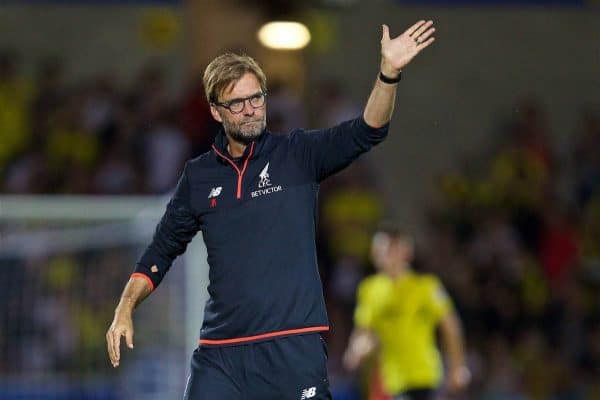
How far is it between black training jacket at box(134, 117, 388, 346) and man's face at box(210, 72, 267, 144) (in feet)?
0.26

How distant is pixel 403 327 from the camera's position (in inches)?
435

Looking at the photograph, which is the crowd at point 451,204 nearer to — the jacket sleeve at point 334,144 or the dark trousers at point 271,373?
the jacket sleeve at point 334,144

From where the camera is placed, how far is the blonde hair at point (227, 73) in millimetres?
6047

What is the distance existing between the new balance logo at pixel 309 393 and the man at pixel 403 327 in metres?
5.00

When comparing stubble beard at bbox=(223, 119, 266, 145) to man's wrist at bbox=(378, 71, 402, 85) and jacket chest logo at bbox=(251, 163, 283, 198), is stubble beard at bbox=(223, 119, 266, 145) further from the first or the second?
man's wrist at bbox=(378, 71, 402, 85)

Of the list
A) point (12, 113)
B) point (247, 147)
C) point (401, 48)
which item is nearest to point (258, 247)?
point (247, 147)

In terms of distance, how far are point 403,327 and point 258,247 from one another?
17.2ft

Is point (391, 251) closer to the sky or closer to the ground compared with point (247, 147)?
closer to the sky

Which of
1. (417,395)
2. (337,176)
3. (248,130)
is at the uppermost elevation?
(337,176)

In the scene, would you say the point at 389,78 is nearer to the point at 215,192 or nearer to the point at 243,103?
the point at 243,103

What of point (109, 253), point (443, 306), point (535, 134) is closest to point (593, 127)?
point (535, 134)

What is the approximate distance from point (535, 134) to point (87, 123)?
16.3 ft

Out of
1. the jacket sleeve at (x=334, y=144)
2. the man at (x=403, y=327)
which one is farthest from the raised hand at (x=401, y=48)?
the man at (x=403, y=327)

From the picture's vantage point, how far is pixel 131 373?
33.0 ft
